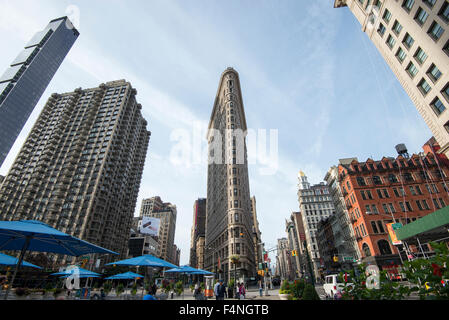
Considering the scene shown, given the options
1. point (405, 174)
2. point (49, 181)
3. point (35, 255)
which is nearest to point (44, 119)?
point (49, 181)

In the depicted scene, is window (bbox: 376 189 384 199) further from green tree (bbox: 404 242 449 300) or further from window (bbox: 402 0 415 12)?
green tree (bbox: 404 242 449 300)

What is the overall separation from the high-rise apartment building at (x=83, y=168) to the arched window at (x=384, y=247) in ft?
242

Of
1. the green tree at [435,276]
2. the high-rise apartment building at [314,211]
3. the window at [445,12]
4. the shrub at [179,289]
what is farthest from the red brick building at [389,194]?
the high-rise apartment building at [314,211]

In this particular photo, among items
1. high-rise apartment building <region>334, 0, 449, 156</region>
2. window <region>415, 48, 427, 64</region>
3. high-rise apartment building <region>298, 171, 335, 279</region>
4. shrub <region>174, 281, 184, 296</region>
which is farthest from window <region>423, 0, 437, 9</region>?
high-rise apartment building <region>298, 171, 335, 279</region>

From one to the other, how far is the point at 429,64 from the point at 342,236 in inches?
1844

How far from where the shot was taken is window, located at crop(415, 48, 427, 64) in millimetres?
23816

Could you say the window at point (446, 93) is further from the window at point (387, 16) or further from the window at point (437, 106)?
the window at point (387, 16)

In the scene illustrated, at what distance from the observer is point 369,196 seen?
149 feet

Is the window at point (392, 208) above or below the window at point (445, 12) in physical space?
below

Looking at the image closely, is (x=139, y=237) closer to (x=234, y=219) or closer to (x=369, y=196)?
(x=234, y=219)

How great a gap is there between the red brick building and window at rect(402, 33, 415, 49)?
25064 millimetres

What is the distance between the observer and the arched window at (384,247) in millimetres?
40088

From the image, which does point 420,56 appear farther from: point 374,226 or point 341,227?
point 341,227
